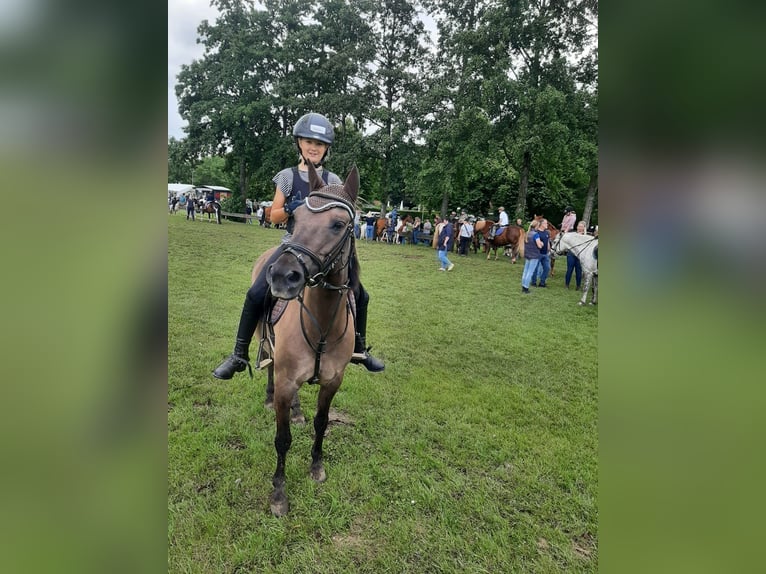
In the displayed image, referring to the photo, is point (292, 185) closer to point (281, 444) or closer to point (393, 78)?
point (281, 444)

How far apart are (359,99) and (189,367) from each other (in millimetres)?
27734

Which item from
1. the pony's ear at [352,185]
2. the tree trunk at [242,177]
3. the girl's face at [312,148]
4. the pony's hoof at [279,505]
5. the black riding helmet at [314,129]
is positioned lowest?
the pony's hoof at [279,505]

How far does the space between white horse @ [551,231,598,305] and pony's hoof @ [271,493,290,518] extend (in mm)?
11318

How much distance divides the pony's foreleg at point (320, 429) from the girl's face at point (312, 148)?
2352 mm

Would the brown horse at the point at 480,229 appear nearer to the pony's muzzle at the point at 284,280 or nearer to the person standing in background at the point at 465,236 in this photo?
the person standing in background at the point at 465,236

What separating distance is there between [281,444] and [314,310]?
1.37m

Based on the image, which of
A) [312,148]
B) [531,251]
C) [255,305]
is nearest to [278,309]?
[255,305]

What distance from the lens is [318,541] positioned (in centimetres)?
326

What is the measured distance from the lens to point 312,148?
13.0ft

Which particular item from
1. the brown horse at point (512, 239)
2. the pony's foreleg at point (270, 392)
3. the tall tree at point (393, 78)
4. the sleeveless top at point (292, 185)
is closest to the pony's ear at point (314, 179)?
the sleeveless top at point (292, 185)

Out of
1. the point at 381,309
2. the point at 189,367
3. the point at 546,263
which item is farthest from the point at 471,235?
the point at 189,367

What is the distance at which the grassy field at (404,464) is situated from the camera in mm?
3195
